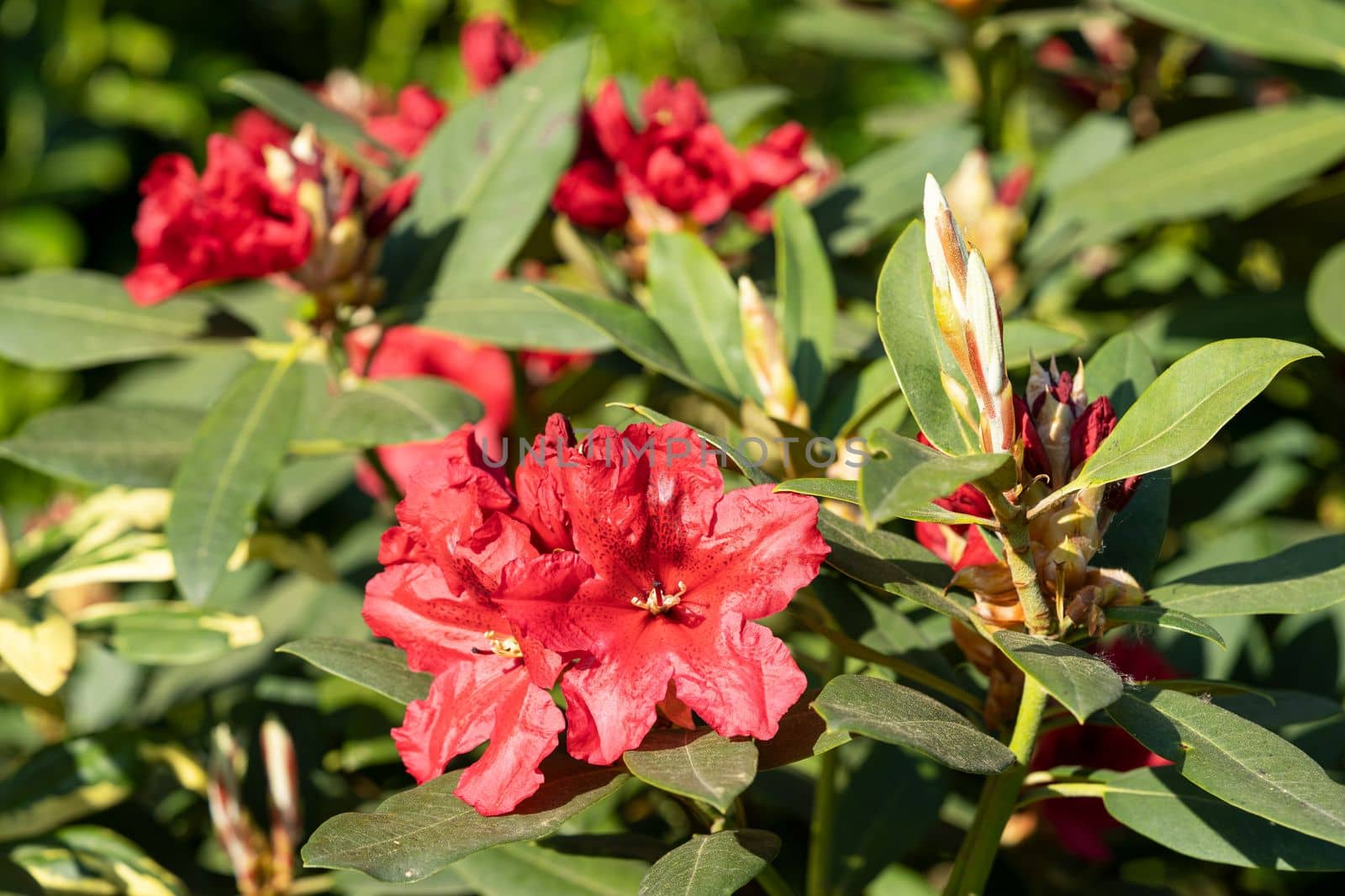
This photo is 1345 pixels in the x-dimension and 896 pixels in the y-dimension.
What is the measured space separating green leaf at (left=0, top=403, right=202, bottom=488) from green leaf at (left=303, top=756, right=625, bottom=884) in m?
0.52

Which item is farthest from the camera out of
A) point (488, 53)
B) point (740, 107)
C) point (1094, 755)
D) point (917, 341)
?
point (740, 107)

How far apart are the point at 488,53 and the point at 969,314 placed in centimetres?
108

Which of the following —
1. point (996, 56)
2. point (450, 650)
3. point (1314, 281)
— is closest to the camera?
point (450, 650)

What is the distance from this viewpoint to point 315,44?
4551 millimetres

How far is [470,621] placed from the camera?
0.81 m

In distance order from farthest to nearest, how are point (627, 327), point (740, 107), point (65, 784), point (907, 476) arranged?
point (740, 107) → point (65, 784) → point (627, 327) → point (907, 476)

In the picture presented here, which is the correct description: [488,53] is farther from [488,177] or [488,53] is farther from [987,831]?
[987,831]

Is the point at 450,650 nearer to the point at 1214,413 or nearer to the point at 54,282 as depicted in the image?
the point at 1214,413

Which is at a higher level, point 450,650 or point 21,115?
point 450,650

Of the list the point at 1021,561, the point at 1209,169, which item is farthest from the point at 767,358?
the point at 1209,169

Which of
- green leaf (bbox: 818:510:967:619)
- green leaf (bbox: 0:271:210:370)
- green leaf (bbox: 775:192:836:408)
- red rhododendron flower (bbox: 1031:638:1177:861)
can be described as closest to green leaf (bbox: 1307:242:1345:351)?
→ red rhododendron flower (bbox: 1031:638:1177:861)

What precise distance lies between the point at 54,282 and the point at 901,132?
1.21 metres

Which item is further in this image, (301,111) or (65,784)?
(301,111)

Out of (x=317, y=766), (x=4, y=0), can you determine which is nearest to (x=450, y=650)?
(x=317, y=766)
